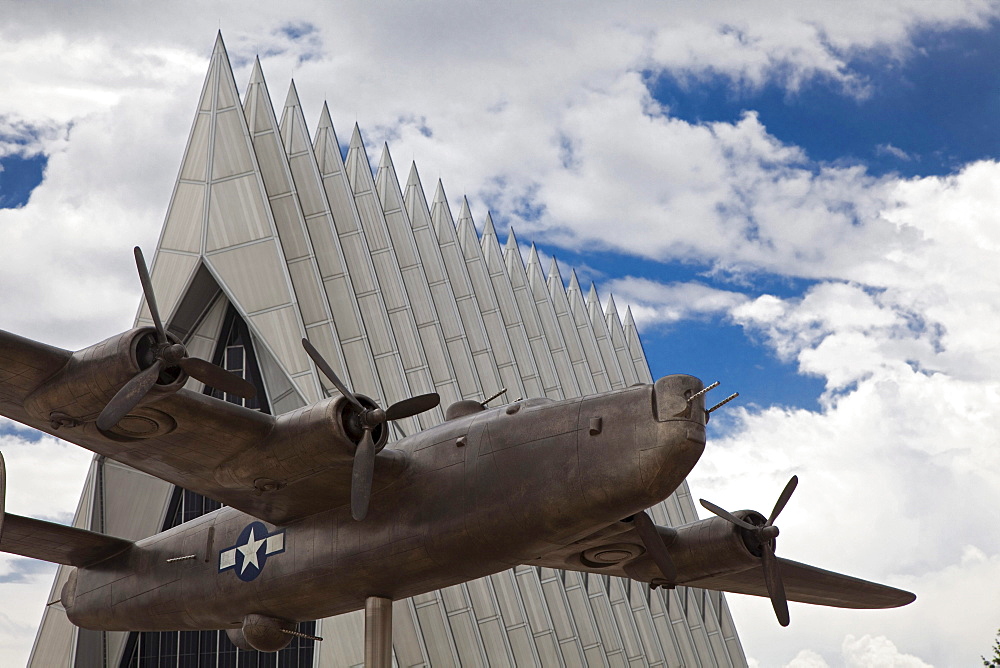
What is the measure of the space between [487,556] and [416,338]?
85.3 ft

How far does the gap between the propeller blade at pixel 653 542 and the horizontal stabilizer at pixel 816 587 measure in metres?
2.68

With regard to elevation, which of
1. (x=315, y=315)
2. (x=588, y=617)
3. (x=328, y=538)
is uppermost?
(x=315, y=315)

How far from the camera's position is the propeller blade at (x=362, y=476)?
16.8 m

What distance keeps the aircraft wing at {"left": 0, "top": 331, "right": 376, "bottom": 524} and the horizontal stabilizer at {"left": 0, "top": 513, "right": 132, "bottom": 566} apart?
451 centimetres

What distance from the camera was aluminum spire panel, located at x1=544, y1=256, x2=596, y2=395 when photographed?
68.2 m

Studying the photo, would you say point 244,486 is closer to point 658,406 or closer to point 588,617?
A: point 658,406

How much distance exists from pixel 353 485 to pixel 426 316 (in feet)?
102

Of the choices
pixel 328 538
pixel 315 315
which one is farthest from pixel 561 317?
pixel 328 538

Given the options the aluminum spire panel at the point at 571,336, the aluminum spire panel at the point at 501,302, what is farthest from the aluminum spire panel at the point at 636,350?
the aluminum spire panel at the point at 501,302

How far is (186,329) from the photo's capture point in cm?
3719

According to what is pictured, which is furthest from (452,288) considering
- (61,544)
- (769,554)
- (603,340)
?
(769,554)

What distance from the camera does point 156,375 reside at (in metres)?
16.3

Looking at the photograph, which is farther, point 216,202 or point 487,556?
point 216,202

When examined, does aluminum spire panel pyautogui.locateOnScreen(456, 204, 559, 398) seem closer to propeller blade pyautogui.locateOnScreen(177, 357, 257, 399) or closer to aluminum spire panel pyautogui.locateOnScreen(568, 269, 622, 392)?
aluminum spire panel pyautogui.locateOnScreen(568, 269, 622, 392)
